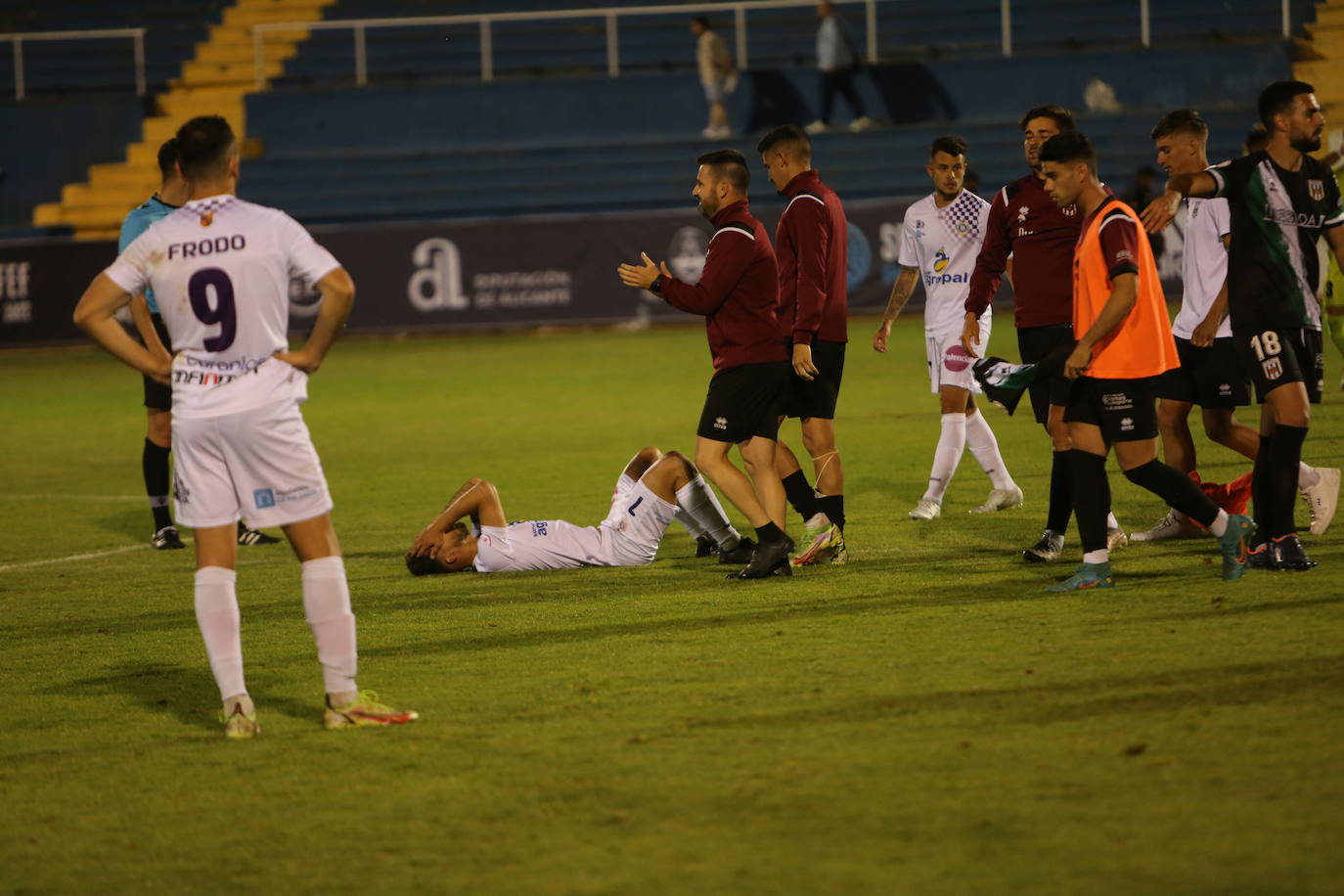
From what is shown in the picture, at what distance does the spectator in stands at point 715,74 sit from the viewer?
27.8m

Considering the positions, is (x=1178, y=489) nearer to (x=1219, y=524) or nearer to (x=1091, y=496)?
(x=1219, y=524)

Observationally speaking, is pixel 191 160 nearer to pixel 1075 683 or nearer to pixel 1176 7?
pixel 1075 683

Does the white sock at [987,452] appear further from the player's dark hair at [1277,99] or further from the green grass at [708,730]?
the player's dark hair at [1277,99]

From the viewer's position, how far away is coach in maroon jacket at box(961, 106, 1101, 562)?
7852 mm

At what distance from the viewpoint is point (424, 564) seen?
8.36m

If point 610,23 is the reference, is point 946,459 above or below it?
below

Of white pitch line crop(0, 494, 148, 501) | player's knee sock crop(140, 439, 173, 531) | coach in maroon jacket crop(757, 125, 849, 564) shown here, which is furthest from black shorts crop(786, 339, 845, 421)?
white pitch line crop(0, 494, 148, 501)

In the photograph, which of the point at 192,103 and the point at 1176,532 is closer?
the point at 1176,532

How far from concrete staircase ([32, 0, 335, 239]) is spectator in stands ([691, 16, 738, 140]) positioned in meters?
8.55

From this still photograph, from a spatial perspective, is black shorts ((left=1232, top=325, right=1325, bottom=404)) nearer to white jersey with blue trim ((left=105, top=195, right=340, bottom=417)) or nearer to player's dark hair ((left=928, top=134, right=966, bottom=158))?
player's dark hair ((left=928, top=134, right=966, bottom=158))

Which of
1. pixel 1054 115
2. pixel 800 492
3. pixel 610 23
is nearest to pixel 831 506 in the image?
pixel 800 492

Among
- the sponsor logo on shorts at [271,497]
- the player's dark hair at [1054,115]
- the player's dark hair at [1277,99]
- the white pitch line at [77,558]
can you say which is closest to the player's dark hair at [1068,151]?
the player's dark hair at [1277,99]

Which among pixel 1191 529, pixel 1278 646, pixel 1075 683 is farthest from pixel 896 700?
pixel 1191 529

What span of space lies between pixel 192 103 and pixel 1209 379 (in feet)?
86.2
